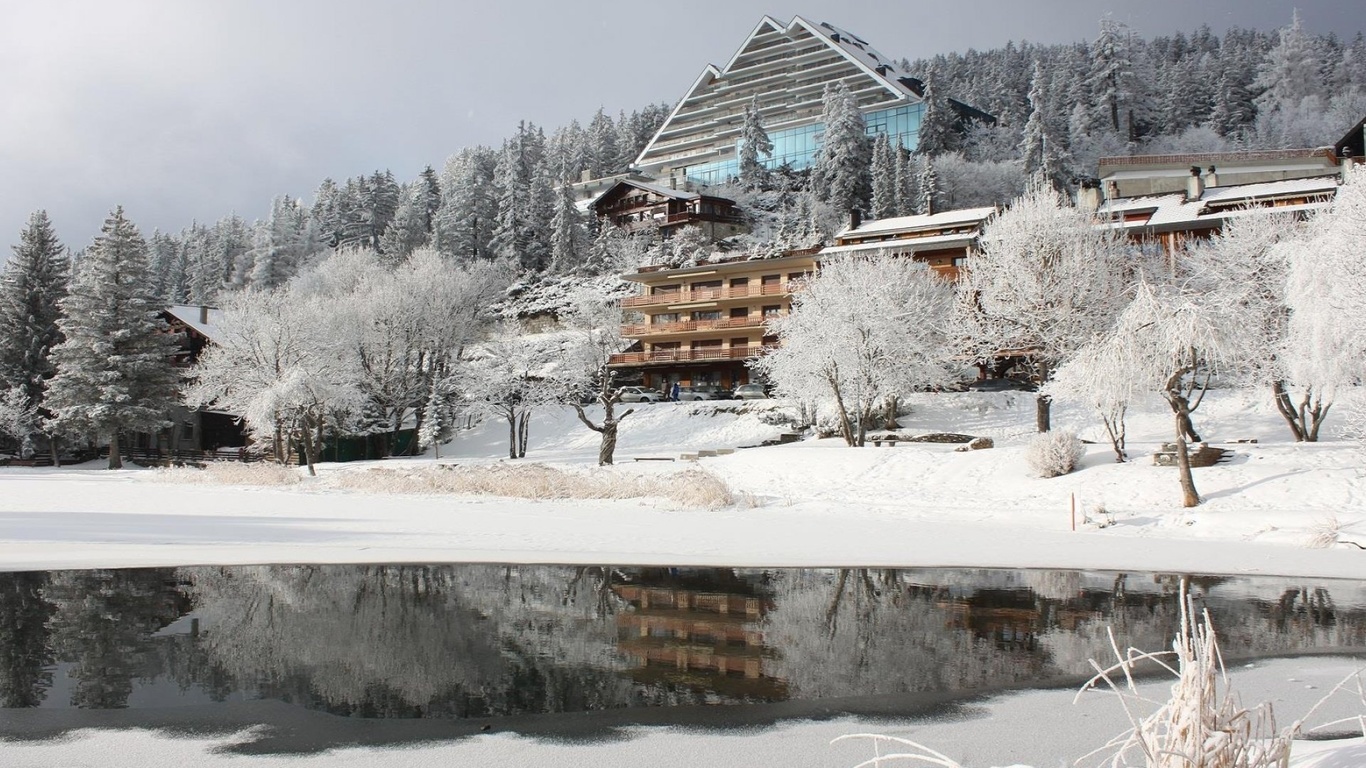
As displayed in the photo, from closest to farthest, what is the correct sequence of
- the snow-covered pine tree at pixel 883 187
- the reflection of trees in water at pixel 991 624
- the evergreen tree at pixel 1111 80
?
1. the reflection of trees in water at pixel 991 624
2. the snow-covered pine tree at pixel 883 187
3. the evergreen tree at pixel 1111 80

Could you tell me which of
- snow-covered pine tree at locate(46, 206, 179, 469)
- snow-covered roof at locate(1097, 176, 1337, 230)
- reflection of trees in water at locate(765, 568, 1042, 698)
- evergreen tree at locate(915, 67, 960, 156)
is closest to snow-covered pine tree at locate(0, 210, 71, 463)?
snow-covered pine tree at locate(46, 206, 179, 469)

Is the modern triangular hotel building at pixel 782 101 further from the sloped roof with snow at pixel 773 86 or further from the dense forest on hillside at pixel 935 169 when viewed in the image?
the dense forest on hillside at pixel 935 169

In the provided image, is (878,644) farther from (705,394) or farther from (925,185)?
(925,185)

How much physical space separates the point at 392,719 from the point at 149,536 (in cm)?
1495

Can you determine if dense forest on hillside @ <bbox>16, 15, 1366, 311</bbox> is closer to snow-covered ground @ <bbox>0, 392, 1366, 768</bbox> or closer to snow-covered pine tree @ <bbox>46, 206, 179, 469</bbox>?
snow-covered pine tree @ <bbox>46, 206, 179, 469</bbox>

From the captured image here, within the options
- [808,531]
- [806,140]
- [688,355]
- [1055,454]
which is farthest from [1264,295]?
[806,140]

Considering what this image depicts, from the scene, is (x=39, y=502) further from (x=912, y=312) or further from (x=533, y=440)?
(x=912, y=312)

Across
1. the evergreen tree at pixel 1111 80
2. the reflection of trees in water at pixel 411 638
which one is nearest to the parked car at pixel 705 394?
the reflection of trees in water at pixel 411 638

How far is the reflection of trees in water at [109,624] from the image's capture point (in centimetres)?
857

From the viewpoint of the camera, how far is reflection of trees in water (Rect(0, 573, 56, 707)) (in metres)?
8.22

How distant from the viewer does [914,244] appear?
57469 mm

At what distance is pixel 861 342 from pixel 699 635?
3229cm

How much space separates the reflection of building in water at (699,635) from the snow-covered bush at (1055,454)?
17.7 metres

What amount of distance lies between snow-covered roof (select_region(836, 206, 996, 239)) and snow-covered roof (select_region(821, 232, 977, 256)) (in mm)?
1643
